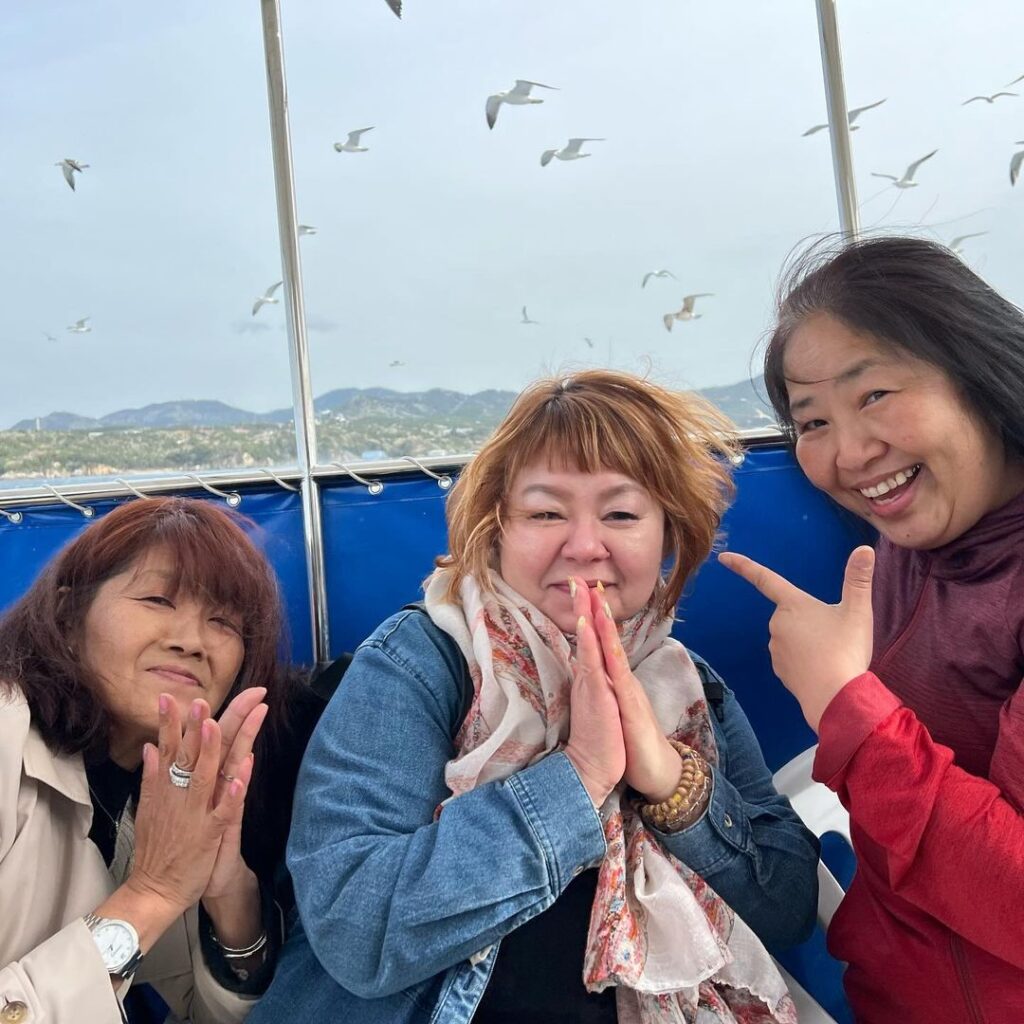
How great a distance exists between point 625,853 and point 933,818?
1.33 feet

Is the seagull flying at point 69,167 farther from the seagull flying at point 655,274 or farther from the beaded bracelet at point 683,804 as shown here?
the beaded bracelet at point 683,804

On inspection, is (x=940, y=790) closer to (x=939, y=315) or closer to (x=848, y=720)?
(x=848, y=720)

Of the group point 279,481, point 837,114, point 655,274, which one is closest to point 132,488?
point 279,481

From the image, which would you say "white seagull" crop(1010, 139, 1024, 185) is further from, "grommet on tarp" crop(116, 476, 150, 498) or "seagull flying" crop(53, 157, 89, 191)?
"seagull flying" crop(53, 157, 89, 191)

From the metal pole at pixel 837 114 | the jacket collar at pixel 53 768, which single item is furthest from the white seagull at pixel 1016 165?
the jacket collar at pixel 53 768

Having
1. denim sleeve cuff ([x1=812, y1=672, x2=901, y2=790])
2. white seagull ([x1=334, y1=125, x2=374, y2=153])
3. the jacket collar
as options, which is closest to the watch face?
the jacket collar

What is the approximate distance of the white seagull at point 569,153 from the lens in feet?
9.19

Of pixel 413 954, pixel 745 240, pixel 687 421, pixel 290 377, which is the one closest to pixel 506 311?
pixel 745 240

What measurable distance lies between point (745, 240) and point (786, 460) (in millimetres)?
1396

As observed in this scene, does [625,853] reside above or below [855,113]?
below

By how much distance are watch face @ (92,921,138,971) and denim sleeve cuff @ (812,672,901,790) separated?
3.01 feet

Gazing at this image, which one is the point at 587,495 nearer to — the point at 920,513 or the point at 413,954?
the point at 920,513

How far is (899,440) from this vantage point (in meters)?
1.06

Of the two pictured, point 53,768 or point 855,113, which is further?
point 855,113
